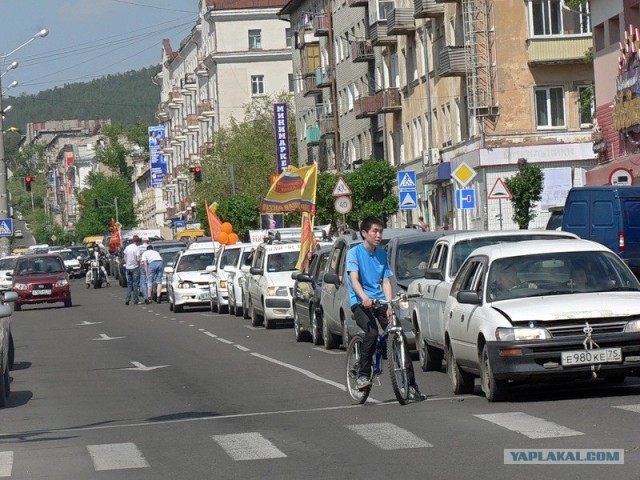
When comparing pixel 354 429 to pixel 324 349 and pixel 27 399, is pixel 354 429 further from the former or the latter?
pixel 324 349

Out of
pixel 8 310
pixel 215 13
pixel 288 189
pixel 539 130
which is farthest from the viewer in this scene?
pixel 215 13

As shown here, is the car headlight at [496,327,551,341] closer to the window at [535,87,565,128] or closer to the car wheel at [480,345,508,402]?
the car wheel at [480,345,508,402]

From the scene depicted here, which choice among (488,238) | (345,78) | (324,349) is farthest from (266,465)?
(345,78)

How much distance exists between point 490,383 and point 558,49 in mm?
44122

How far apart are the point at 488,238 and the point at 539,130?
38864 mm

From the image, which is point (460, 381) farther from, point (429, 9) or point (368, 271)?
point (429, 9)

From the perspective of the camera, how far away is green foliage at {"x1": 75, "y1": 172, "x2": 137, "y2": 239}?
569 feet

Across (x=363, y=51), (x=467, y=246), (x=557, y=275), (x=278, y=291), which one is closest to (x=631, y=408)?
(x=557, y=275)

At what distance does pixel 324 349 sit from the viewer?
82.6 feet

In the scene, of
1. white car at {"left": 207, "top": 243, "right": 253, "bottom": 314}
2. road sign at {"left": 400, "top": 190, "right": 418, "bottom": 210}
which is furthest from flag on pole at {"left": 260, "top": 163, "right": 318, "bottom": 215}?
road sign at {"left": 400, "top": 190, "right": 418, "bottom": 210}

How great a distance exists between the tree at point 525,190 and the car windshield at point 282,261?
1653 cm

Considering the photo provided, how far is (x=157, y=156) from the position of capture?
157 metres

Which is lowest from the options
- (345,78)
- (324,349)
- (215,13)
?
(324,349)

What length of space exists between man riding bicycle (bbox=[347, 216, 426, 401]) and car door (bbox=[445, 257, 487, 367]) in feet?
2.01
